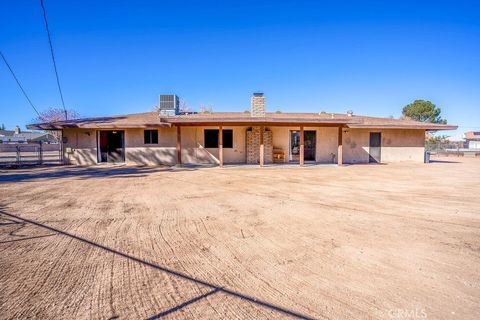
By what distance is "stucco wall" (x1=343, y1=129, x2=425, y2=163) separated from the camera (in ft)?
53.5

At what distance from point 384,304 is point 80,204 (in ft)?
20.1

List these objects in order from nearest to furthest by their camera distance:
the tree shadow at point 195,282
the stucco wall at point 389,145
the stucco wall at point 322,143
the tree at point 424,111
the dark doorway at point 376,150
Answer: the tree shadow at point 195,282, the stucco wall at point 322,143, the stucco wall at point 389,145, the dark doorway at point 376,150, the tree at point 424,111

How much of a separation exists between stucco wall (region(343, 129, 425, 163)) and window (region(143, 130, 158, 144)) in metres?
12.2

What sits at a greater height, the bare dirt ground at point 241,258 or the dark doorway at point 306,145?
the dark doorway at point 306,145

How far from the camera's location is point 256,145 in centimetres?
1516

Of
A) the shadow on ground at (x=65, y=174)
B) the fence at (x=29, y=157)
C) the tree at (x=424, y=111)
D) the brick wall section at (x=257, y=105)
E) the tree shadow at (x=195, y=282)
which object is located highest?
the tree at (x=424, y=111)

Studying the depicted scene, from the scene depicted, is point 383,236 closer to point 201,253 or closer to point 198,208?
point 201,253

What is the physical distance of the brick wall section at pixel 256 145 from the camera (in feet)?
49.1

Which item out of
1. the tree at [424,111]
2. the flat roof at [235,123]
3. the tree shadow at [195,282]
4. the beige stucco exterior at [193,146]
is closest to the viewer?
the tree shadow at [195,282]

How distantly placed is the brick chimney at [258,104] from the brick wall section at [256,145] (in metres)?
1.05

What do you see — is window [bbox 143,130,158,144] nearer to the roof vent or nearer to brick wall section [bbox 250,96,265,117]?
the roof vent

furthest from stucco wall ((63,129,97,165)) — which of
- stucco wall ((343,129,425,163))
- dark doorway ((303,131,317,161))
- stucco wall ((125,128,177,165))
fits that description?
stucco wall ((343,129,425,163))

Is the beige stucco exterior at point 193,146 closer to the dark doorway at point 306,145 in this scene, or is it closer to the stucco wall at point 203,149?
the stucco wall at point 203,149

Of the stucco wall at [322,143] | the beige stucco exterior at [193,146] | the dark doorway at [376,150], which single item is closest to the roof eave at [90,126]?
the beige stucco exterior at [193,146]
